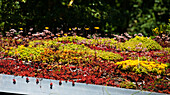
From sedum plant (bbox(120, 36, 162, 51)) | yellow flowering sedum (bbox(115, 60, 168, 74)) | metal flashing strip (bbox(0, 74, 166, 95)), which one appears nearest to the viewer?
metal flashing strip (bbox(0, 74, 166, 95))

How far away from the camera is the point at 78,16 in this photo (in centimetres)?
877

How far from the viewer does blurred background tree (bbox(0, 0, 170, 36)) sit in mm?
8555

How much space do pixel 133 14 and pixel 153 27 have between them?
85cm

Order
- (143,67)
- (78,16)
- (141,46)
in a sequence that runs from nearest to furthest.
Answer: (143,67) → (141,46) → (78,16)

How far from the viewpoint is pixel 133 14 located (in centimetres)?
852

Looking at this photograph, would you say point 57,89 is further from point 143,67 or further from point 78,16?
point 78,16

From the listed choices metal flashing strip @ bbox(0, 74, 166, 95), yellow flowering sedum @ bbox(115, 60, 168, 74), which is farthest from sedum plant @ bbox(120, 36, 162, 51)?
metal flashing strip @ bbox(0, 74, 166, 95)

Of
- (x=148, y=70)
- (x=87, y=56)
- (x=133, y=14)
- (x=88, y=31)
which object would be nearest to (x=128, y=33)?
(x=133, y=14)

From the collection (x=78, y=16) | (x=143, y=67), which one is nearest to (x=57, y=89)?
(x=143, y=67)

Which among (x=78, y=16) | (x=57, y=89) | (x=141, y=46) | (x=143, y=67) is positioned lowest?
(x=57, y=89)

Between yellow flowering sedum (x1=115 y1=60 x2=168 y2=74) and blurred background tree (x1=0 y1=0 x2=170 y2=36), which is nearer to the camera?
yellow flowering sedum (x1=115 y1=60 x2=168 y2=74)

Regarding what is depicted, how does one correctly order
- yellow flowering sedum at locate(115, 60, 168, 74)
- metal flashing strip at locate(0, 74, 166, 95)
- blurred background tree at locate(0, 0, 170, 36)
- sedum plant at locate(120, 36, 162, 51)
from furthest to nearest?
1. blurred background tree at locate(0, 0, 170, 36)
2. sedum plant at locate(120, 36, 162, 51)
3. yellow flowering sedum at locate(115, 60, 168, 74)
4. metal flashing strip at locate(0, 74, 166, 95)

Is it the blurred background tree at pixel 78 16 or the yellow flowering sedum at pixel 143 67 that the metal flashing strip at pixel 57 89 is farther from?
the blurred background tree at pixel 78 16

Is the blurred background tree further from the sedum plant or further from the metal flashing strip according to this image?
the metal flashing strip
